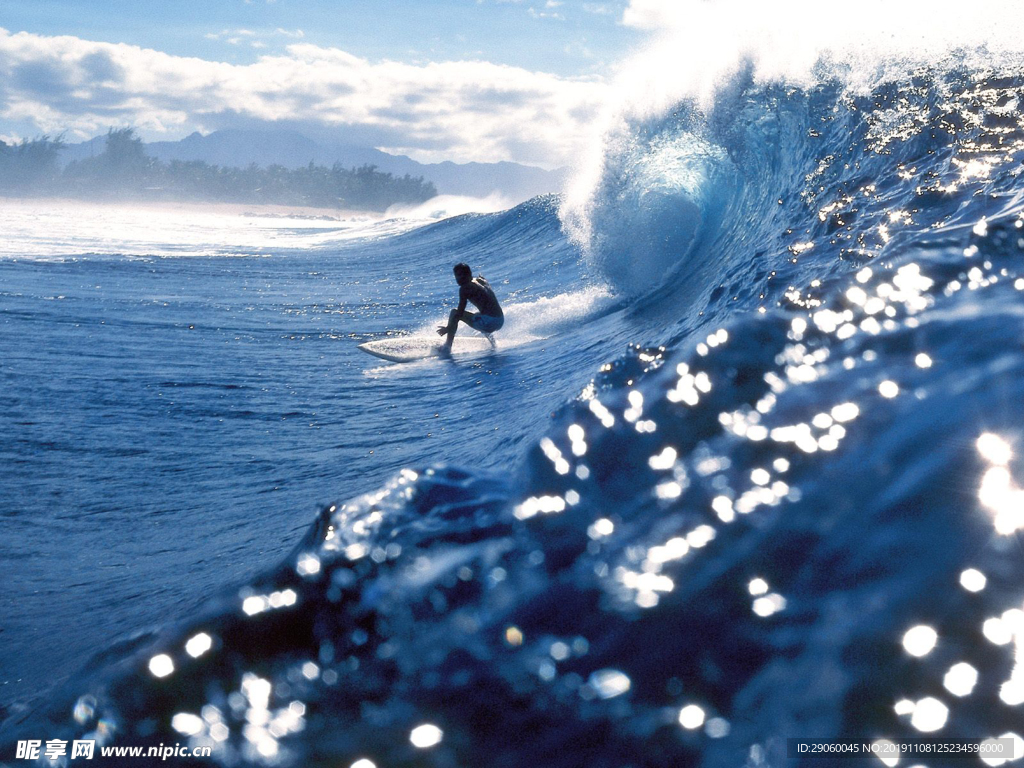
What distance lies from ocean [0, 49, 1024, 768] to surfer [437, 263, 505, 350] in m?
1.89

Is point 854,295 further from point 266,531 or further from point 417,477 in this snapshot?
point 266,531

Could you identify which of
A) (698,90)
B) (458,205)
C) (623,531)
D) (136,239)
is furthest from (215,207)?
(623,531)

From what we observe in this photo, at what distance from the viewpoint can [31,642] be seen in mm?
3395

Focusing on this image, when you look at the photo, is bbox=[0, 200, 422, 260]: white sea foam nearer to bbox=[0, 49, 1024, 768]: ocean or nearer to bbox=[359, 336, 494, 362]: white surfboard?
bbox=[359, 336, 494, 362]: white surfboard

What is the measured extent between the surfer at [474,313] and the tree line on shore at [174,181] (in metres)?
97.3

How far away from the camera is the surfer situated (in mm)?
8734

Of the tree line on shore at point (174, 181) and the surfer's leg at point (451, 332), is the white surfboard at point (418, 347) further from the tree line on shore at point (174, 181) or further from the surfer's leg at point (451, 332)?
the tree line on shore at point (174, 181)

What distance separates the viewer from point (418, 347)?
29.5 feet

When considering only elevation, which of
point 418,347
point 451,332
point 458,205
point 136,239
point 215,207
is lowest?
point 418,347

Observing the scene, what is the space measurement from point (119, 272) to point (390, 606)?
14.7 meters

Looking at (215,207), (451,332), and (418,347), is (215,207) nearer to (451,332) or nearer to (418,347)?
(418,347)

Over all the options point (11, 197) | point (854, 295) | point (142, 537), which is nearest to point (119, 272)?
point (142, 537)

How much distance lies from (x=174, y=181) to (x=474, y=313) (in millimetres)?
109366

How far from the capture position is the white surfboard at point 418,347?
8.70 metres
